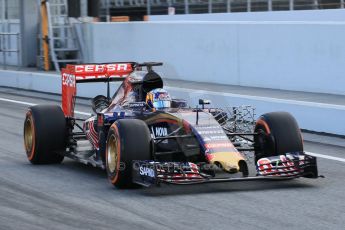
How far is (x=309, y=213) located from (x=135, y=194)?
6.47 ft

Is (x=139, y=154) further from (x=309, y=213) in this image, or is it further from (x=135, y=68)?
(x=135, y=68)

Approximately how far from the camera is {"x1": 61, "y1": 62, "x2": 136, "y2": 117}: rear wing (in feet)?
41.4

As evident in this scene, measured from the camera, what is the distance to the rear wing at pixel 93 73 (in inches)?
497

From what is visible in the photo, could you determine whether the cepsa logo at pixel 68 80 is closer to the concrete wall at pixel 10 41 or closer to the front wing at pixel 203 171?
the front wing at pixel 203 171

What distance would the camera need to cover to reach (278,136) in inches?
412

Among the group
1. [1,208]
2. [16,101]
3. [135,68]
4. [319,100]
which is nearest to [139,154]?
[1,208]

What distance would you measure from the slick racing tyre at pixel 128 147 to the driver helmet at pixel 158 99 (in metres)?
0.95

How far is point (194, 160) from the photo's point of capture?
10148 millimetres

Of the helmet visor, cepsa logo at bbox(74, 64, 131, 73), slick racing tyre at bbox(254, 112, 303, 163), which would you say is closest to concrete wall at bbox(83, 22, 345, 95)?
cepsa logo at bbox(74, 64, 131, 73)

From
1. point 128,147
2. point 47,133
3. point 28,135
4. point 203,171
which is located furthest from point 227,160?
point 28,135

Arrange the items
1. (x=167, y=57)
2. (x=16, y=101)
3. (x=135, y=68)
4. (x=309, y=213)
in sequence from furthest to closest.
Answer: (x=167, y=57) → (x=16, y=101) → (x=135, y=68) → (x=309, y=213)

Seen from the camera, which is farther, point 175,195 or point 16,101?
point 16,101

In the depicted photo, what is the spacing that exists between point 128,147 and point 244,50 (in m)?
11.5

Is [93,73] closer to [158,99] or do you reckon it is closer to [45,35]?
[158,99]
